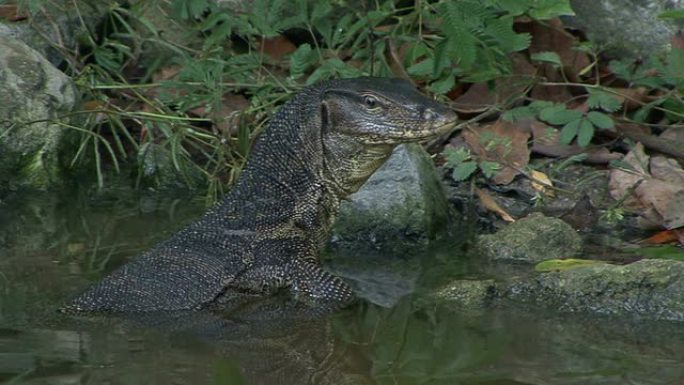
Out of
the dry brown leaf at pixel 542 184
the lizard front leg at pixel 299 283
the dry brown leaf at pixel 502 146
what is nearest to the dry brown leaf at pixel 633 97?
the dry brown leaf at pixel 502 146

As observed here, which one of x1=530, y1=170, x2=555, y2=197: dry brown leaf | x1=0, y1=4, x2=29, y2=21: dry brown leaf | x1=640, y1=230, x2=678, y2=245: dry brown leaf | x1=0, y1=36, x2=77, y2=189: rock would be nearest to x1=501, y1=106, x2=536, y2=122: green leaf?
x1=530, y1=170, x2=555, y2=197: dry brown leaf

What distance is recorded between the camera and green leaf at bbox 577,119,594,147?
8.61 metres

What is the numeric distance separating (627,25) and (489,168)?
1.71 metres

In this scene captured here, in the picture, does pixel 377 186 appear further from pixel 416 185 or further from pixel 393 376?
pixel 393 376

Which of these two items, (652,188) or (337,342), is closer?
(337,342)

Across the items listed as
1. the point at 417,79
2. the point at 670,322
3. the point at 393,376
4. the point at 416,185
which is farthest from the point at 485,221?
the point at 393,376

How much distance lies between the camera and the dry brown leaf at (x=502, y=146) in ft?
29.0

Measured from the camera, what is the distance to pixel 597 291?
6.68m

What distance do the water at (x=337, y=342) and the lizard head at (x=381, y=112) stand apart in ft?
2.69

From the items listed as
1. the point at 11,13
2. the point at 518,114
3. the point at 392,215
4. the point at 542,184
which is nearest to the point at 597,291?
the point at 392,215

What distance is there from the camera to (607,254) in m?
7.66

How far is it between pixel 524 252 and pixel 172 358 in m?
2.47

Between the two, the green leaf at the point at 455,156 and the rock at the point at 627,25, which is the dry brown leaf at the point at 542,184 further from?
the rock at the point at 627,25

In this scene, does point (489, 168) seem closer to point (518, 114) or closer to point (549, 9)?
point (518, 114)
